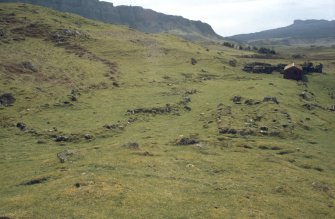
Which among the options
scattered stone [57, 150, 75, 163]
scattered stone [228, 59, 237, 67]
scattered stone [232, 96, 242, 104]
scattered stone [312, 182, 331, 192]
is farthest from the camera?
scattered stone [228, 59, 237, 67]

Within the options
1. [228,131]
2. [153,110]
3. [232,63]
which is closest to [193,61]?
[232,63]

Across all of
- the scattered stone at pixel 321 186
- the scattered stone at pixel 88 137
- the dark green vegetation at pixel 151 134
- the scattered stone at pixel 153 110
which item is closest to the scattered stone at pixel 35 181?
the dark green vegetation at pixel 151 134

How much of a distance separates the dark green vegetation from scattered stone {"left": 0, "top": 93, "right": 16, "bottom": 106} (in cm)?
19

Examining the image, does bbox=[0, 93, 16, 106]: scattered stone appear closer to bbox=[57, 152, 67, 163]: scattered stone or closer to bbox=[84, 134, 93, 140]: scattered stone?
bbox=[84, 134, 93, 140]: scattered stone

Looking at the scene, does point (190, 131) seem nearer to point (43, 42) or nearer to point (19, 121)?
point (19, 121)

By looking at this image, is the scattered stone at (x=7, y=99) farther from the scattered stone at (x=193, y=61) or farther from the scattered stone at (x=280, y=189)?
the scattered stone at (x=193, y=61)

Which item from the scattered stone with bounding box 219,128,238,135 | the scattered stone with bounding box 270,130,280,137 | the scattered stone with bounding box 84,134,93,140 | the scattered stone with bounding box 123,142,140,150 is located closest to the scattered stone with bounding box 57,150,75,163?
the scattered stone with bounding box 123,142,140,150

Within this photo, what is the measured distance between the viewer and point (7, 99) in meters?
75.4

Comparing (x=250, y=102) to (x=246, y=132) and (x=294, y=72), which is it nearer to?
(x=246, y=132)

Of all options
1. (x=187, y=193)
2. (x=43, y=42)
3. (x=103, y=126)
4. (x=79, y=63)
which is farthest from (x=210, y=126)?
(x=43, y=42)

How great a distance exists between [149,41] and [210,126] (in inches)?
3242

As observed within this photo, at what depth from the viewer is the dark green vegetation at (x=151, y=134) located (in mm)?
39156

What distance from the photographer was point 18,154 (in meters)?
55.4

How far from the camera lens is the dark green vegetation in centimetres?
3916
